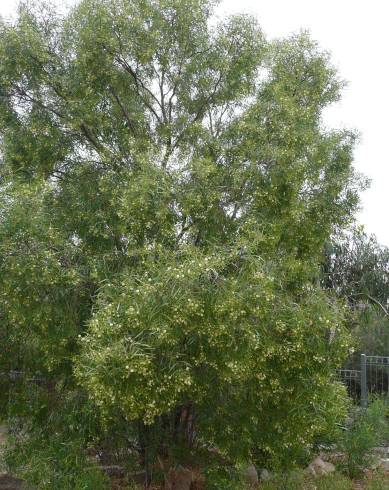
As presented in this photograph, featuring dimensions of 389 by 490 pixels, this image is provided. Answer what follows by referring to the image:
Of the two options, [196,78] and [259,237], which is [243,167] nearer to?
[259,237]

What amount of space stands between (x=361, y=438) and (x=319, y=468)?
2.79 feet

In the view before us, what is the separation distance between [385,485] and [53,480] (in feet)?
16.5

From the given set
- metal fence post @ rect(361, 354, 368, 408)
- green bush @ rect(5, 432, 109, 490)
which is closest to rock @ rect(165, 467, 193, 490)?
green bush @ rect(5, 432, 109, 490)

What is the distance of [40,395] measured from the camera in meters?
9.01

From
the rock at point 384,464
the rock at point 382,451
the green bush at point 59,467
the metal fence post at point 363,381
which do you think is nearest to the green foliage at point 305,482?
the rock at point 384,464

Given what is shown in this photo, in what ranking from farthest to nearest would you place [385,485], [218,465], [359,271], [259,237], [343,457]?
[359,271], [343,457], [385,485], [218,465], [259,237]

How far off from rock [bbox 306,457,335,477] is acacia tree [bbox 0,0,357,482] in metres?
2.49

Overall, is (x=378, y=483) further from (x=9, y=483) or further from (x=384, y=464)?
(x=9, y=483)

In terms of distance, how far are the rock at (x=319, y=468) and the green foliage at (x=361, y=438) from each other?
300mm

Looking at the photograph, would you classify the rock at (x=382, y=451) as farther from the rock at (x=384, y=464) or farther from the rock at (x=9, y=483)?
the rock at (x=9, y=483)

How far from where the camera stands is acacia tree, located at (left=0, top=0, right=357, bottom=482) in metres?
6.45

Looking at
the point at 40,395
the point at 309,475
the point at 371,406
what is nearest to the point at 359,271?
the point at 371,406

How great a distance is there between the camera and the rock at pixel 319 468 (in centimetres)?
1041

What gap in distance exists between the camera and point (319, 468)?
10609 mm
